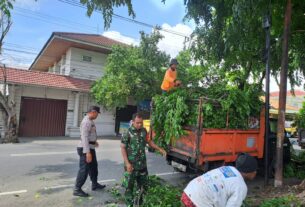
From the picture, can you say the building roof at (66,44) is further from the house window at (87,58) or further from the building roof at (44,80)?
the building roof at (44,80)

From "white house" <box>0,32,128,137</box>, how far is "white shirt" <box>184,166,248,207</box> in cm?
1577

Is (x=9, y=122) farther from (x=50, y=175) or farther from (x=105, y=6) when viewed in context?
(x=105, y=6)

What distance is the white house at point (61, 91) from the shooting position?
1773cm

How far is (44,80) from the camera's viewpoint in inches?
707

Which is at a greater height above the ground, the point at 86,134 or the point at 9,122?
the point at 86,134

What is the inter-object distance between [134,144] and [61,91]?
1497cm

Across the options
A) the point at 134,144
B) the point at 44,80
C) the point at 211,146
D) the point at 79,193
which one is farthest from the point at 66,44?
the point at 134,144

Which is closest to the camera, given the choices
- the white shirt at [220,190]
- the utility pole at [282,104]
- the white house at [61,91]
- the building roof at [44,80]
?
the white shirt at [220,190]

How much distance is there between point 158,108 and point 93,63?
52.0 ft

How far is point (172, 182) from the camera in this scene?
7883 millimetres

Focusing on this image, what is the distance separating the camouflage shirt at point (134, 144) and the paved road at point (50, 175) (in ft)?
3.98

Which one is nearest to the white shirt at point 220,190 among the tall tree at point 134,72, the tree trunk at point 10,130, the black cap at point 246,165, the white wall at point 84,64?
the black cap at point 246,165

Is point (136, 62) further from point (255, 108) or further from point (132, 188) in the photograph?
point (132, 188)

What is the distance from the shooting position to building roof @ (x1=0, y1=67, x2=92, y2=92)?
16.8m
